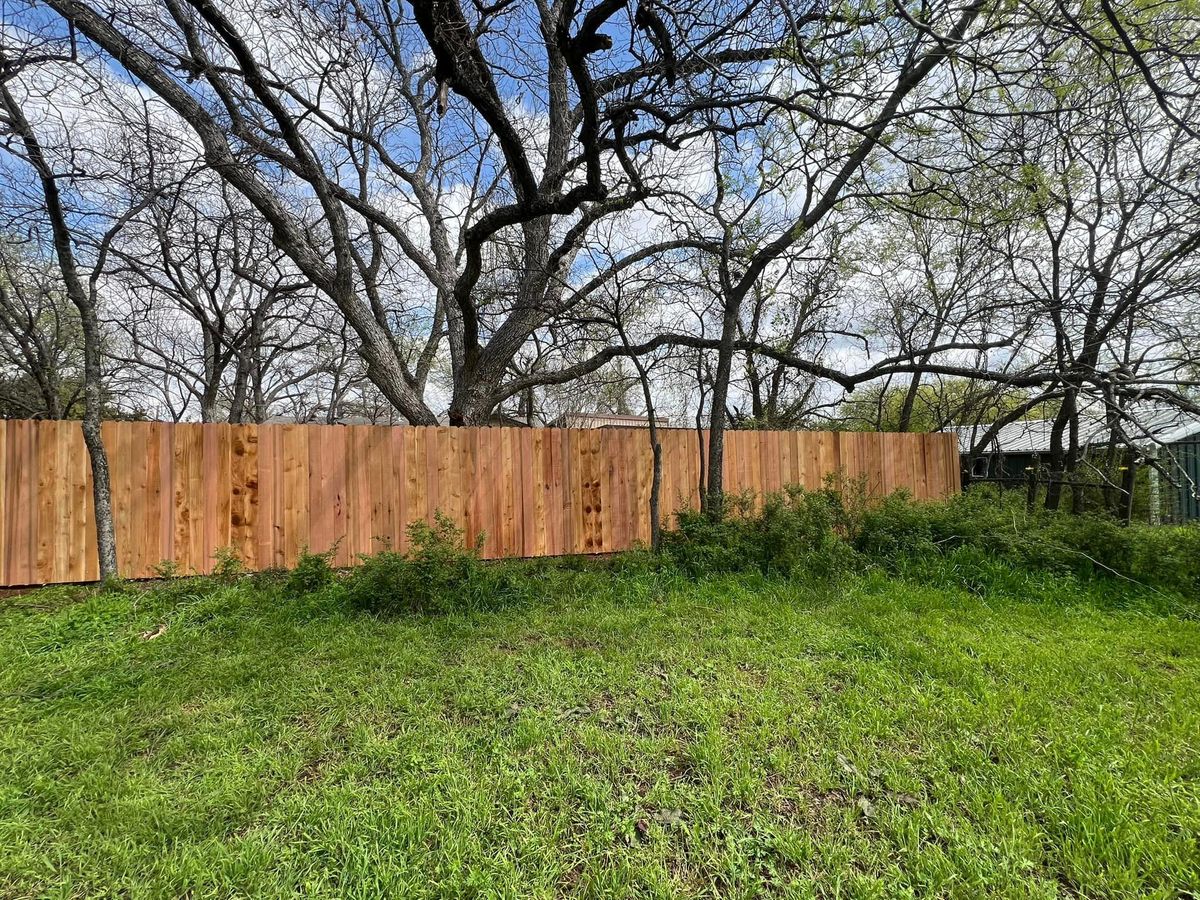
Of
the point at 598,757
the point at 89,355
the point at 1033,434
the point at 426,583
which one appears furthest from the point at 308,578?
the point at 1033,434

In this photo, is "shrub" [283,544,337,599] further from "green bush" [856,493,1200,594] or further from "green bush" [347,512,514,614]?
"green bush" [856,493,1200,594]

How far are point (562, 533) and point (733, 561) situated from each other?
1.99 metres

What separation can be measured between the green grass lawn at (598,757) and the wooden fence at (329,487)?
1.05m

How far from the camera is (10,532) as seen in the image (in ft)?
12.4

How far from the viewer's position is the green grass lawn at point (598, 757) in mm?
1371

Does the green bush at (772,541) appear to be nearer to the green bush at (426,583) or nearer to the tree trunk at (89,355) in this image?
the green bush at (426,583)

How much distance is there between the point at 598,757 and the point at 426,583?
2167mm

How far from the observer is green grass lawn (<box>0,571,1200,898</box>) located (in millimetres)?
1371

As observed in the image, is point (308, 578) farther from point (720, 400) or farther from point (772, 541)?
point (720, 400)

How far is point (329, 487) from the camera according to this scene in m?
4.60

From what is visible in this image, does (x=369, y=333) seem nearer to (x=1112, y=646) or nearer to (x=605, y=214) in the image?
(x=605, y=214)

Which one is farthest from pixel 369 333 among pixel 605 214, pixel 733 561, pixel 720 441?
pixel 733 561

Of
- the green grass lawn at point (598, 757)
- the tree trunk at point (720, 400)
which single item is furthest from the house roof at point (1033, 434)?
the green grass lawn at point (598, 757)

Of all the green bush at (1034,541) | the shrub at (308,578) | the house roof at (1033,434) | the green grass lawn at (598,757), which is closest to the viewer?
the green grass lawn at (598,757)
